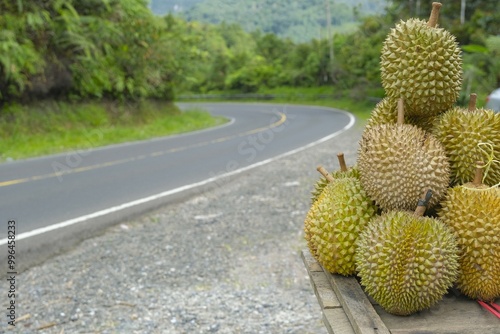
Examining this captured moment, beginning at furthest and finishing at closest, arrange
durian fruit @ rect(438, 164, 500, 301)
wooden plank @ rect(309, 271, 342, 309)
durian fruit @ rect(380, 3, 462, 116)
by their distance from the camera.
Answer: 1. durian fruit @ rect(380, 3, 462, 116)
2. wooden plank @ rect(309, 271, 342, 309)
3. durian fruit @ rect(438, 164, 500, 301)

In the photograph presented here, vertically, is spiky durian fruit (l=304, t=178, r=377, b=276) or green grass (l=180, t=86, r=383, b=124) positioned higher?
spiky durian fruit (l=304, t=178, r=377, b=276)

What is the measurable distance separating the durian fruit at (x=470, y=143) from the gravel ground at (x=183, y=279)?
7.55 ft

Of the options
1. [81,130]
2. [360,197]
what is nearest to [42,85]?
[81,130]

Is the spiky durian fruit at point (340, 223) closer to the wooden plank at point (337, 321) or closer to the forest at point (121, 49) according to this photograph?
the wooden plank at point (337, 321)

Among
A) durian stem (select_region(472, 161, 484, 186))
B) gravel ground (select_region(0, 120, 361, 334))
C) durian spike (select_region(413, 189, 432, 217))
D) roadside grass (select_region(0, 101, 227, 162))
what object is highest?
durian stem (select_region(472, 161, 484, 186))

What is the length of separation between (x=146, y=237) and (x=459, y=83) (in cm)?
469

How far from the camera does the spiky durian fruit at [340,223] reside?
6.56ft

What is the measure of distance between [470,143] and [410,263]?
56 cm

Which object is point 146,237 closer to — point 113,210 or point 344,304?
point 113,210

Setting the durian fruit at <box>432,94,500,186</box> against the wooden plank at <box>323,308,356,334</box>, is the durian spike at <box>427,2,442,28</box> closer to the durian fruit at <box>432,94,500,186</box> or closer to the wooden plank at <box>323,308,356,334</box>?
the durian fruit at <box>432,94,500,186</box>

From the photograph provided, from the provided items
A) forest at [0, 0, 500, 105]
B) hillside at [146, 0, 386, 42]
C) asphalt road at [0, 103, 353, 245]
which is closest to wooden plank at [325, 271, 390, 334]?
asphalt road at [0, 103, 353, 245]

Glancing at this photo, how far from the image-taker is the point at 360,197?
80.5 inches

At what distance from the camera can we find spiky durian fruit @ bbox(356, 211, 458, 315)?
5.74ft

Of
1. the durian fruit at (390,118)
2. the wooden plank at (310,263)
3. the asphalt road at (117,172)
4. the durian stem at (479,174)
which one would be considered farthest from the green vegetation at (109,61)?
the durian stem at (479,174)
